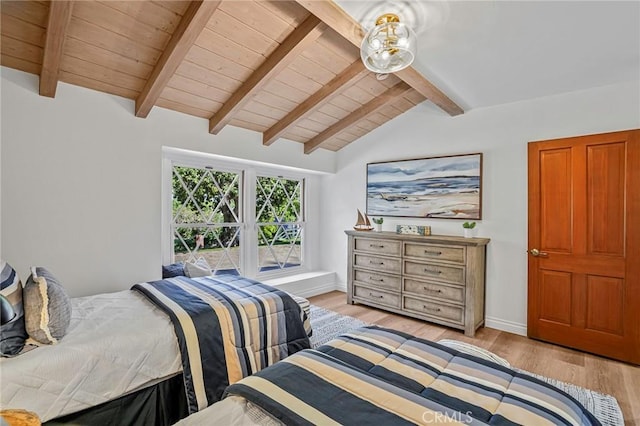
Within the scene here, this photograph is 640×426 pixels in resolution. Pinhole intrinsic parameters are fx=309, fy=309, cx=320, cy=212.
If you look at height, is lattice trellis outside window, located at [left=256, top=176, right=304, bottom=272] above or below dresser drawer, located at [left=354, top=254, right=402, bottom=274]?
above

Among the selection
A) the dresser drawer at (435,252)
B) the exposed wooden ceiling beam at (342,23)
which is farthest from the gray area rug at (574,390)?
the exposed wooden ceiling beam at (342,23)

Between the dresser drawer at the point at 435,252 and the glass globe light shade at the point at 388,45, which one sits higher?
the glass globe light shade at the point at 388,45

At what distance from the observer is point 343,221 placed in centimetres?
479

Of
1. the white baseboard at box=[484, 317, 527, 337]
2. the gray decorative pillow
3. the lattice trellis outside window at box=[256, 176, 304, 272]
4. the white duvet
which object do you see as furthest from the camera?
the lattice trellis outside window at box=[256, 176, 304, 272]

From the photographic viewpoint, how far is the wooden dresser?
3240 mm

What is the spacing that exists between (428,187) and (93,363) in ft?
11.7

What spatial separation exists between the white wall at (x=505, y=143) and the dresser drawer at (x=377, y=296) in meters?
0.89

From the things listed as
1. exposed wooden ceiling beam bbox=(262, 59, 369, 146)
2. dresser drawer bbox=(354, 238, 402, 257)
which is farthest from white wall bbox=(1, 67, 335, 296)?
dresser drawer bbox=(354, 238, 402, 257)

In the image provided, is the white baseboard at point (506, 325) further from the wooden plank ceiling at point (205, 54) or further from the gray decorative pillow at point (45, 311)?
the gray decorative pillow at point (45, 311)

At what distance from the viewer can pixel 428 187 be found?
152 inches

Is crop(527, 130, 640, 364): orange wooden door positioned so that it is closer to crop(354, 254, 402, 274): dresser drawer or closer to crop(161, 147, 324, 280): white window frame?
crop(354, 254, 402, 274): dresser drawer

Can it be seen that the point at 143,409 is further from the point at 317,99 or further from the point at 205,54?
the point at 317,99

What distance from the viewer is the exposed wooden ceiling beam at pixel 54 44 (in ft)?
5.90

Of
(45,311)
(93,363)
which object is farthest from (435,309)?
(45,311)
